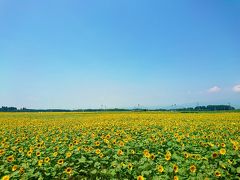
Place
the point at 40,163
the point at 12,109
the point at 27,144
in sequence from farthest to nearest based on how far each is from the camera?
the point at 12,109, the point at 27,144, the point at 40,163

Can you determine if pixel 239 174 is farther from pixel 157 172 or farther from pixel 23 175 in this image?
pixel 23 175

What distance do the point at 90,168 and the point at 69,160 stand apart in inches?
26.8

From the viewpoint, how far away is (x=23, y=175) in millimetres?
5664

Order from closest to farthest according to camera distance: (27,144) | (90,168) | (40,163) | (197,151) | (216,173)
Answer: (216,173) < (40,163) < (90,168) < (197,151) < (27,144)

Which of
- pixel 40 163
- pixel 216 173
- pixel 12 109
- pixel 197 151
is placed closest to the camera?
pixel 216 173

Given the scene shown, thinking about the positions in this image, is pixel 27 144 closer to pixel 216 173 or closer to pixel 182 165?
pixel 182 165

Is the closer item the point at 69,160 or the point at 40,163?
the point at 40,163

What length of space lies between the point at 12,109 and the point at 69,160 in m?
124

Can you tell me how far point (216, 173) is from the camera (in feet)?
17.1

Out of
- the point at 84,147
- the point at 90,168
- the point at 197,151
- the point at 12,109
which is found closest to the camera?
the point at 90,168

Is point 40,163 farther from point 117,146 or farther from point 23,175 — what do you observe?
point 117,146

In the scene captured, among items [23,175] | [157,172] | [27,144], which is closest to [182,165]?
[157,172]

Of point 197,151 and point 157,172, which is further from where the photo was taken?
point 197,151

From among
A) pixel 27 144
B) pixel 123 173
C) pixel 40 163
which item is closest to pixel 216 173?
pixel 123 173
